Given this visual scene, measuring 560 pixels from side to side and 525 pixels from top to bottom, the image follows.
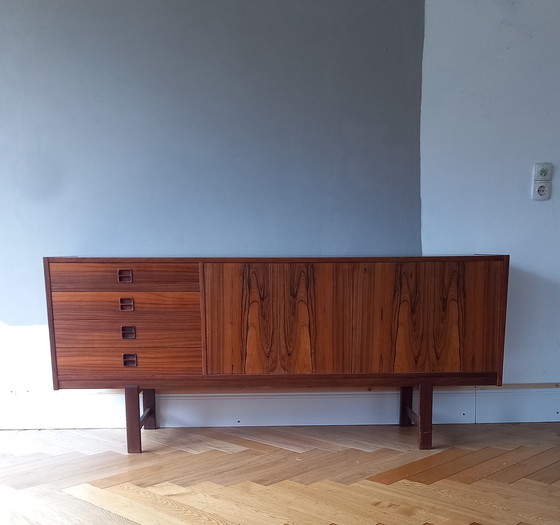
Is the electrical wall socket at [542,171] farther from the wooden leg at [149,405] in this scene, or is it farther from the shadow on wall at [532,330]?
the wooden leg at [149,405]

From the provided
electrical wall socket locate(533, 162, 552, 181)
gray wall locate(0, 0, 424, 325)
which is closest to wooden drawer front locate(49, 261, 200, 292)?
gray wall locate(0, 0, 424, 325)

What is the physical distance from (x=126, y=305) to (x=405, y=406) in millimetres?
1318

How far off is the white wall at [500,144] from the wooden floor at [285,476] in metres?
0.62

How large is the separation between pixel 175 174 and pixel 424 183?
1.13m

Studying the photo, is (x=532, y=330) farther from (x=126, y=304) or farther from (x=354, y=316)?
(x=126, y=304)

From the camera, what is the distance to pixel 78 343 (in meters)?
1.95

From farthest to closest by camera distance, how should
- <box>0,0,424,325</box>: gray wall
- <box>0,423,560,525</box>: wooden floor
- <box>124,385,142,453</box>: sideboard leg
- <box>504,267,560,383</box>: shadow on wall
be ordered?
<box>504,267,560,383</box>: shadow on wall, <box>0,0,424,325</box>: gray wall, <box>124,385,142,453</box>: sideboard leg, <box>0,423,560,525</box>: wooden floor

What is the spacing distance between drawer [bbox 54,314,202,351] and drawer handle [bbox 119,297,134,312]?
4 centimetres

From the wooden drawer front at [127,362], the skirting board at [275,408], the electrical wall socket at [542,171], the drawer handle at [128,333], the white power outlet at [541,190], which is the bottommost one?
the skirting board at [275,408]

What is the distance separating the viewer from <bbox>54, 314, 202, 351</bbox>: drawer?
1.95 meters

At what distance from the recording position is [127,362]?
198 centimetres

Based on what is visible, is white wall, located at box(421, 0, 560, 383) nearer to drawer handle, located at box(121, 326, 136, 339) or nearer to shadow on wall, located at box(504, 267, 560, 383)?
shadow on wall, located at box(504, 267, 560, 383)

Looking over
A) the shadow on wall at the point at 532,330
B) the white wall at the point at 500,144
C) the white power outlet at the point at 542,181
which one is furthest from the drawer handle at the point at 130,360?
the white power outlet at the point at 542,181

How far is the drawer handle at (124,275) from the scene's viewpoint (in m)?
1.93
